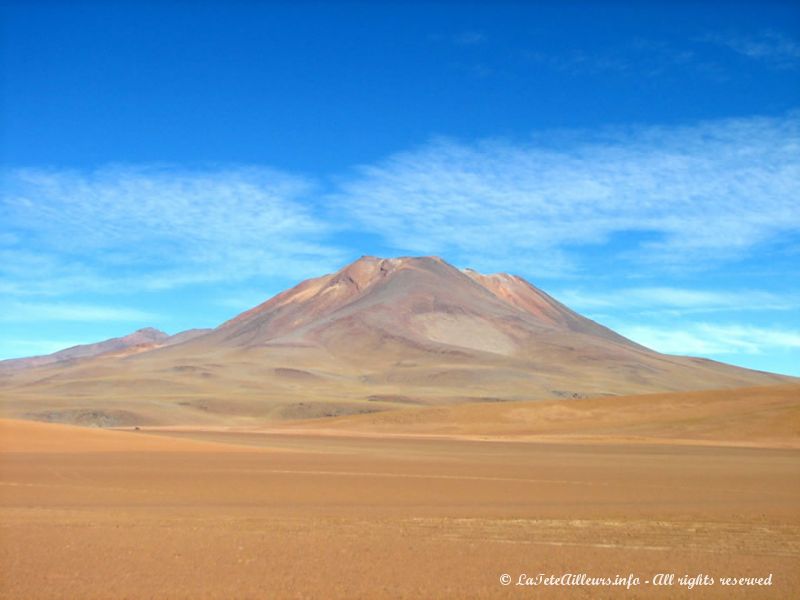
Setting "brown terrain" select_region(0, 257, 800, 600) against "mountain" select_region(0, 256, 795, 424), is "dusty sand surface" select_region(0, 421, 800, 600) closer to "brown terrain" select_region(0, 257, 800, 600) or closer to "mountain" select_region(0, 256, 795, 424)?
"brown terrain" select_region(0, 257, 800, 600)

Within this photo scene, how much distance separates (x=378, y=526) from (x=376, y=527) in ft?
0.40

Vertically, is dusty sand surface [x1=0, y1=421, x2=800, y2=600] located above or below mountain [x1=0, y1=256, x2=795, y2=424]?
below

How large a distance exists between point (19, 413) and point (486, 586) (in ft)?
292

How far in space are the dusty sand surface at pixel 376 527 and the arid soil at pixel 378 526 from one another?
5 cm

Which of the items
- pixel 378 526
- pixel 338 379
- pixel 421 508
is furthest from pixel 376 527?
pixel 338 379

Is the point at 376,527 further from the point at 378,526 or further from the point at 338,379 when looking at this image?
the point at 338,379

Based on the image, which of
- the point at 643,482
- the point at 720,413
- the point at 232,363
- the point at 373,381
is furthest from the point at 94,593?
the point at 232,363

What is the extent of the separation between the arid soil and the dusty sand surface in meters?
0.05

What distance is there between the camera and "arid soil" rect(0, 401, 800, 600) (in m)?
10.9

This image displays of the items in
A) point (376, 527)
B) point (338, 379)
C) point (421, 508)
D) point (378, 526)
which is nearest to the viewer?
point (376, 527)

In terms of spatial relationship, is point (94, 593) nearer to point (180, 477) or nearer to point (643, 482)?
point (180, 477)

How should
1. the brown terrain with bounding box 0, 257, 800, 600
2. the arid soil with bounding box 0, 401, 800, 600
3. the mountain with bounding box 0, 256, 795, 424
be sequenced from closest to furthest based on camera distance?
the arid soil with bounding box 0, 401, 800, 600
the brown terrain with bounding box 0, 257, 800, 600
the mountain with bounding box 0, 256, 795, 424

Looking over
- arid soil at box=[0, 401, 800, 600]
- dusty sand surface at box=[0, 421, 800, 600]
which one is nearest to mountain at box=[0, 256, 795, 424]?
arid soil at box=[0, 401, 800, 600]

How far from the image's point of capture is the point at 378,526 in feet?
50.3
